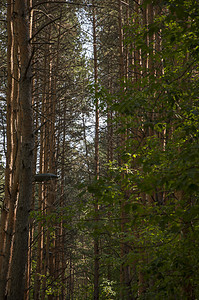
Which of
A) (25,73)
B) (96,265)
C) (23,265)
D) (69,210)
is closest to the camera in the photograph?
(23,265)

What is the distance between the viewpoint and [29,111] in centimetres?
393

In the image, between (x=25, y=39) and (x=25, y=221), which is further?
(x=25, y=39)

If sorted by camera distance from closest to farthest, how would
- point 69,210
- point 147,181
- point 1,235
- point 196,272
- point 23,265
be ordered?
1. point 147,181
2. point 196,272
3. point 23,265
4. point 69,210
5. point 1,235

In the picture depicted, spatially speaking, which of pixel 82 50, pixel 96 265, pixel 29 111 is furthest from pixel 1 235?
pixel 82 50

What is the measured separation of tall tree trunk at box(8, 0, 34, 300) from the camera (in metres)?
3.53

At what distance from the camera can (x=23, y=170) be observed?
378 centimetres

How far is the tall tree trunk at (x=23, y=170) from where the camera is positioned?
3.53m

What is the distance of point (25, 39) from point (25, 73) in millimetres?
468

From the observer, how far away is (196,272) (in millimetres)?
2662

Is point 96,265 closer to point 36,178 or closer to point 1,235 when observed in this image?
point 1,235

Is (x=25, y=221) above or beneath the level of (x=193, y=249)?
above

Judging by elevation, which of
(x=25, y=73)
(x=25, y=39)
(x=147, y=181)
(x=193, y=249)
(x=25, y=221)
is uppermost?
(x=25, y=39)

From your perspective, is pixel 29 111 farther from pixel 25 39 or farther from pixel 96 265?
pixel 96 265

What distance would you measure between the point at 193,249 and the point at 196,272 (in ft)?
0.97
